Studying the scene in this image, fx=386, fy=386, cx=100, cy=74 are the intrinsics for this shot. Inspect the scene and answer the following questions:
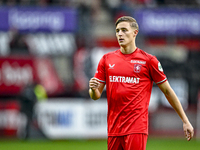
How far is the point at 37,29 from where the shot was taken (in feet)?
46.6

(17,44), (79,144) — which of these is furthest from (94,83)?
(17,44)

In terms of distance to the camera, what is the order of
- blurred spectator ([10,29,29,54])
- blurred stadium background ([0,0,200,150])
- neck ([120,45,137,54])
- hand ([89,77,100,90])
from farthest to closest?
blurred spectator ([10,29,29,54])
blurred stadium background ([0,0,200,150])
neck ([120,45,137,54])
hand ([89,77,100,90])

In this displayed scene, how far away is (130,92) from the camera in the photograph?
15.1 ft

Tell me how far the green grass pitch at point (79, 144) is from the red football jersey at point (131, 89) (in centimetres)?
552

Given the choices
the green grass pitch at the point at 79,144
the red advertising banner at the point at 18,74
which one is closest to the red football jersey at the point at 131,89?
the green grass pitch at the point at 79,144

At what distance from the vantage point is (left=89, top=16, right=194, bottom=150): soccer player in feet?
14.9

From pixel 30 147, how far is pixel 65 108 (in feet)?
7.36

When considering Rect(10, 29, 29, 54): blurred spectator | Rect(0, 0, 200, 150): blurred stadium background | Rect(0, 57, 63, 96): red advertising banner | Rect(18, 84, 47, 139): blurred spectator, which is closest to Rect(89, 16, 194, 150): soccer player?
Rect(0, 0, 200, 150): blurred stadium background

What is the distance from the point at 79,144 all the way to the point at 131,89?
6.66m

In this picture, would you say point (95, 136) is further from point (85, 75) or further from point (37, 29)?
point (37, 29)

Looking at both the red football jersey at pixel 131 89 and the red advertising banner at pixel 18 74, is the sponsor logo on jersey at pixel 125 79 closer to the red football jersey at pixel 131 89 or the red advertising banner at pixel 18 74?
the red football jersey at pixel 131 89

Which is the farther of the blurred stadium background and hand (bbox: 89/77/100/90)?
the blurred stadium background

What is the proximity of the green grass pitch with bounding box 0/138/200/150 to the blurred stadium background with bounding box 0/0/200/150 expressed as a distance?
1.28 ft

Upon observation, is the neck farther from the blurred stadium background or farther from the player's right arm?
the blurred stadium background
